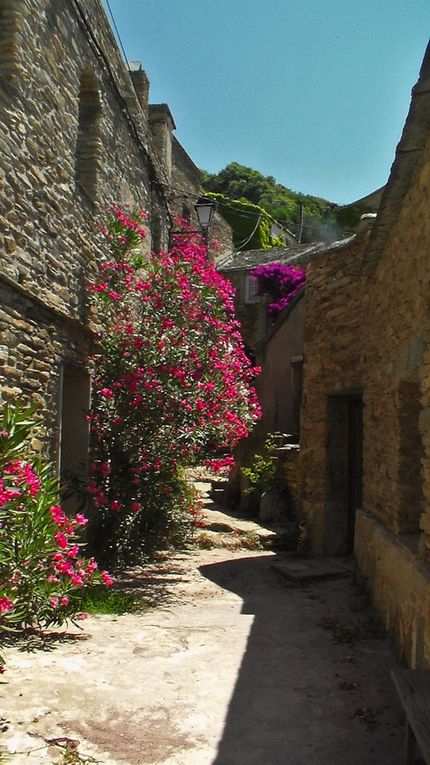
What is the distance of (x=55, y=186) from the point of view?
20.8 feet

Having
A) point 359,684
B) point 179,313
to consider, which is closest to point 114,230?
point 179,313

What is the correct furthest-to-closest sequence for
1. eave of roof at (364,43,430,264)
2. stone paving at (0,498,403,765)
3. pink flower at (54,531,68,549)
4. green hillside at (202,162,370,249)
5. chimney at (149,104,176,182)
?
green hillside at (202,162,370,249) → chimney at (149,104,176,182) → pink flower at (54,531,68,549) → eave of roof at (364,43,430,264) → stone paving at (0,498,403,765)

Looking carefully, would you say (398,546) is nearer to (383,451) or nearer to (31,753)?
(383,451)

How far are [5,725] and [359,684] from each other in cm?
220

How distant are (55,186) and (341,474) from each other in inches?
180

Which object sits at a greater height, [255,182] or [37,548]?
[255,182]

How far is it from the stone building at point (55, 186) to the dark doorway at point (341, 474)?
116 inches

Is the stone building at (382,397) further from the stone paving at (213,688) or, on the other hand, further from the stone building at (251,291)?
the stone building at (251,291)

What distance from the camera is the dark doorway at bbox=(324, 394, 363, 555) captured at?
761 cm

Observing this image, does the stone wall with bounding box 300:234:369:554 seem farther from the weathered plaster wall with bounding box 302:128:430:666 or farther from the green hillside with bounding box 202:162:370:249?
the green hillside with bounding box 202:162:370:249

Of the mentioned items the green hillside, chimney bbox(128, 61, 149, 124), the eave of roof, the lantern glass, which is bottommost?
A: the eave of roof

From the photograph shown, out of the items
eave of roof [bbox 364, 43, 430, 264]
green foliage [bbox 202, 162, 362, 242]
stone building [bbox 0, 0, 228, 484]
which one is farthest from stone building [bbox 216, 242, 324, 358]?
eave of roof [bbox 364, 43, 430, 264]

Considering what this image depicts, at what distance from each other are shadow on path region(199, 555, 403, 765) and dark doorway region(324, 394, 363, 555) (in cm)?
160

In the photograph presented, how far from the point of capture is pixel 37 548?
13.7ft
